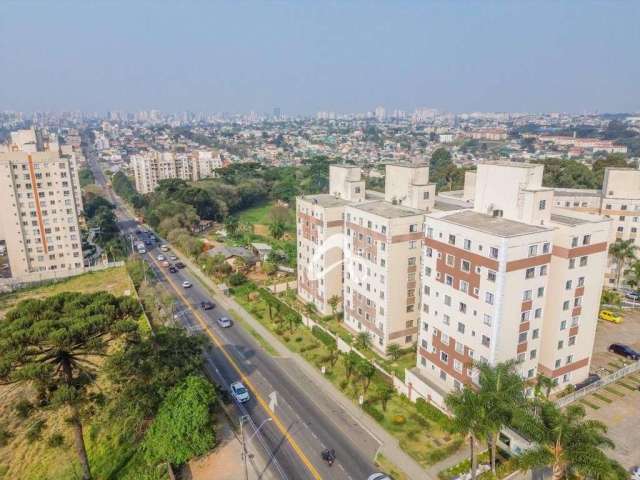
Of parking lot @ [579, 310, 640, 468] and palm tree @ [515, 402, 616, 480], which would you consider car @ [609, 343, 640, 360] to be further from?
palm tree @ [515, 402, 616, 480]

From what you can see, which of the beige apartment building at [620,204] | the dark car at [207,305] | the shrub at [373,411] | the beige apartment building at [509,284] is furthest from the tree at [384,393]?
the beige apartment building at [620,204]

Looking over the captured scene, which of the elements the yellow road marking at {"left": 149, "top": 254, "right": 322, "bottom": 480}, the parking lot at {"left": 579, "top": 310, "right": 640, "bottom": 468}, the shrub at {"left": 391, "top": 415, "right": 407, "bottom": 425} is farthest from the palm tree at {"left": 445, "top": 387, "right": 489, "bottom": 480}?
the parking lot at {"left": 579, "top": 310, "right": 640, "bottom": 468}

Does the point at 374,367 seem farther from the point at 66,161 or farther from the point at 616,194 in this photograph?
the point at 66,161

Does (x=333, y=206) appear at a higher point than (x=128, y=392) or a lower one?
higher

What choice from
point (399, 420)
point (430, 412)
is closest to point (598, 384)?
point (430, 412)

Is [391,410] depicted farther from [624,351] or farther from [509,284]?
[624,351]

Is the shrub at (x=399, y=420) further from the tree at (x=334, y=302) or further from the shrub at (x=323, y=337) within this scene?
the tree at (x=334, y=302)

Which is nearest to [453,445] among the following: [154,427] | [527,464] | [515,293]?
[527,464]
